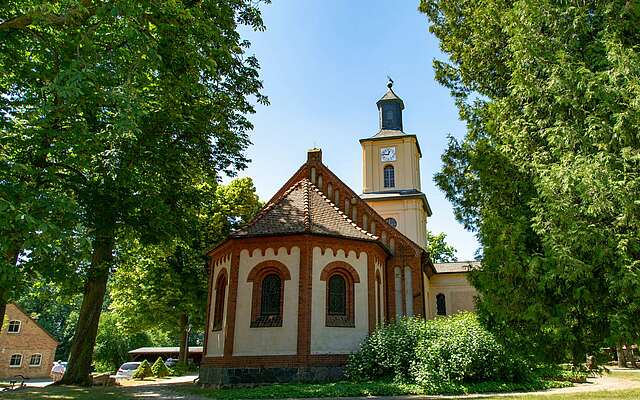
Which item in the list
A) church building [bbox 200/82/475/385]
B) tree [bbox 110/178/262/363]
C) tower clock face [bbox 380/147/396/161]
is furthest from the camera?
tower clock face [bbox 380/147/396/161]

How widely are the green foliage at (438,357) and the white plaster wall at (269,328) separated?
2.41 m

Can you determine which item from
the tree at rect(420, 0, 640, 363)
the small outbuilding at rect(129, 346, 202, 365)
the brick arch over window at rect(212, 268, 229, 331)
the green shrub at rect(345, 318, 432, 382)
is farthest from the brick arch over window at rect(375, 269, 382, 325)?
the small outbuilding at rect(129, 346, 202, 365)

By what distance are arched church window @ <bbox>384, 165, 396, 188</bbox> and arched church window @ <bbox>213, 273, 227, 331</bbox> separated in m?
16.2

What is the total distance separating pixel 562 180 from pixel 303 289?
10364mm

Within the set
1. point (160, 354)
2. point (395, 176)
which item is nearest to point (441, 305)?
point (395, 176)

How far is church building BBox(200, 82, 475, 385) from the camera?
16.0m

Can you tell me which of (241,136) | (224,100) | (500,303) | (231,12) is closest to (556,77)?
(500,303)

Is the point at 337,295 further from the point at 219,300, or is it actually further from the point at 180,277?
the point at 180,277

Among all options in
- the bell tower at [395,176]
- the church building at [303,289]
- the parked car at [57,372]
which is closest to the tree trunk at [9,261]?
the church building at [303,289]

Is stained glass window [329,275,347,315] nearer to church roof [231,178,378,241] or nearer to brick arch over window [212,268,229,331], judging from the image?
church roof [231,178,378,241]

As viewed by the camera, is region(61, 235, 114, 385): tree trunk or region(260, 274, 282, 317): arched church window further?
A: region(61, 235, 114, 385): tree trunk

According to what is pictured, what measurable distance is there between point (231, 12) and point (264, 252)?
8.79 metres

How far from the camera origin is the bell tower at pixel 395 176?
29828 millimetres

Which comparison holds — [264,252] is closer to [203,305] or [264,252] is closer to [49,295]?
[49,295]
